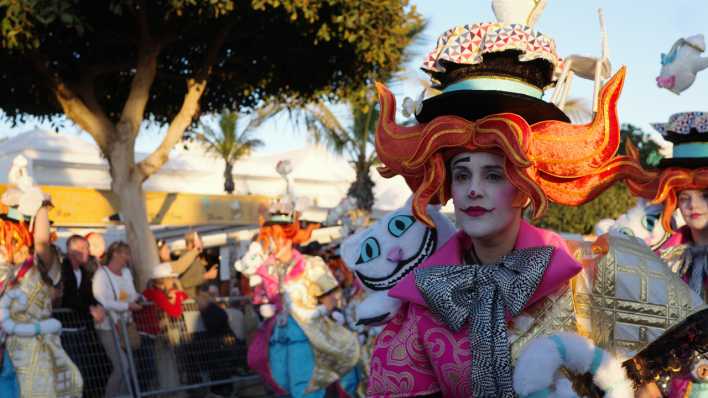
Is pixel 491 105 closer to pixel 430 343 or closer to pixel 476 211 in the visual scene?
pixel 476 211

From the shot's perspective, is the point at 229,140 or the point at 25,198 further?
the point at 229,140

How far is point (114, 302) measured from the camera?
970 cm

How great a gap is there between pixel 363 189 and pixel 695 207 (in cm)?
1745

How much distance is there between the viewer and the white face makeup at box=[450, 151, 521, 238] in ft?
11.4

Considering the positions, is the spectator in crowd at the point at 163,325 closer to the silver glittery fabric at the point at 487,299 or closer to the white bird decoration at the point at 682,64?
the white bird decoration at the point at 682,64

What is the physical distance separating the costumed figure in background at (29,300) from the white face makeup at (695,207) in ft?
15.8

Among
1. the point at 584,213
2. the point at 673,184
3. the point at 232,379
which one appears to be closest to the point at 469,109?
the point at 673,184

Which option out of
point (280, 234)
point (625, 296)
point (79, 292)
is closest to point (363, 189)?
→ point (280, 234)

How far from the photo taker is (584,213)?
24.4 metres

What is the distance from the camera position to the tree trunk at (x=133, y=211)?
12773 mm

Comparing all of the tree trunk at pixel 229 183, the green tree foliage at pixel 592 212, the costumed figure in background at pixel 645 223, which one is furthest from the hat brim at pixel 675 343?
the green tree foliage at pixel 592 212

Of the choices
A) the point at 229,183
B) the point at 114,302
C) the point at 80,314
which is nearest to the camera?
the point at 80,314

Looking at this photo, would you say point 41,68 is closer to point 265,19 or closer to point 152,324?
point 265,19

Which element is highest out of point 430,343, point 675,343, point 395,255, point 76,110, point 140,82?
point 140,82
